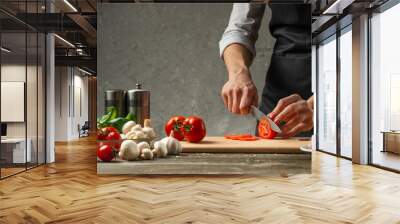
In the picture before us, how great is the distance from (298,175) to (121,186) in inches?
91.7

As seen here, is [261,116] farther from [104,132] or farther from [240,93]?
[104,132]

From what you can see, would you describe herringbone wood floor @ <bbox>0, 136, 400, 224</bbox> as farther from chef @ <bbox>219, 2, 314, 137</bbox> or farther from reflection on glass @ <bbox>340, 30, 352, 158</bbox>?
reflection on glass @ <bbox>340, 30, 352, 158</bbox>

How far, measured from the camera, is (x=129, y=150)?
5.43 metres

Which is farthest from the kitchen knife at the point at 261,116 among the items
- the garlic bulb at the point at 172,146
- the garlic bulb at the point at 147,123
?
the garlic bulb at the point at 147,123

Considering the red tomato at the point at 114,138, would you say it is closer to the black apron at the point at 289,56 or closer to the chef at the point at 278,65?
the chef at the point at 278,65

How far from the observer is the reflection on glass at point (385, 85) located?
6.11m

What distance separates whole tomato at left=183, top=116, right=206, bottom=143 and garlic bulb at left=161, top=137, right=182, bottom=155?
156 mm

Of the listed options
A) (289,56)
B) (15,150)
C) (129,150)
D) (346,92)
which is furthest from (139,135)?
(346,92)

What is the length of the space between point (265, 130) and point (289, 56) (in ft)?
3.38

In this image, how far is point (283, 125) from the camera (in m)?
5.69

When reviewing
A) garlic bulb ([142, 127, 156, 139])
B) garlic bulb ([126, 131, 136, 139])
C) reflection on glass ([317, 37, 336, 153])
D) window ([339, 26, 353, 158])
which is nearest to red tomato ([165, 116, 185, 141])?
garlic bulb ([142, 127, 156, 139])

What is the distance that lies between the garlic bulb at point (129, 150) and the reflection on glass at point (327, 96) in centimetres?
475

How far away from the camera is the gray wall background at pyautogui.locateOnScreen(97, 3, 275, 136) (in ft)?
18.6

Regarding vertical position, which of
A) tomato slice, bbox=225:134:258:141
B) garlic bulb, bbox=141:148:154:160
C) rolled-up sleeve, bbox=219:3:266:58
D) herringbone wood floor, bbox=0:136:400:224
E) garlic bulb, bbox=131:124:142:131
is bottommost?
herringbone wood floor, bbox=0:136:400:224
